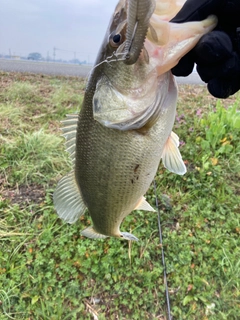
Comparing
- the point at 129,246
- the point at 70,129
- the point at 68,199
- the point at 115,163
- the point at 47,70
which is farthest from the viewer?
the point at 47,70

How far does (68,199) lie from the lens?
1.69 m

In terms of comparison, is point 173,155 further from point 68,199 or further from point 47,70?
point 47,70

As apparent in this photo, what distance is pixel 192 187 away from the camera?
3.15m

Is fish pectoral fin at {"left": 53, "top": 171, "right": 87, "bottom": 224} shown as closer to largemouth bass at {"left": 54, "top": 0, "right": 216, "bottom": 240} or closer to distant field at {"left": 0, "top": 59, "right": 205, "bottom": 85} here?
largemouth bass at {"left": 54, "top": 0, "right": 216, "bottom": 240}

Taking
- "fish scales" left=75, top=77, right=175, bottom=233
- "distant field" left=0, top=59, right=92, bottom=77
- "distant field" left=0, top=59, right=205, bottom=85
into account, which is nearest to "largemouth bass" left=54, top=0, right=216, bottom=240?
"fish scales" left=75, top=77, right=175, bottom=233

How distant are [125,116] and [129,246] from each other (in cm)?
173

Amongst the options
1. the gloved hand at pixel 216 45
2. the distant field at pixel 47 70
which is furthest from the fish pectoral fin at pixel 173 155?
the distant field at pixel 47 70

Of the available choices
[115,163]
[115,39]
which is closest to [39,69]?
[115,163]

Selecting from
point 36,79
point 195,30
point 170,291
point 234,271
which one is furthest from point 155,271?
point 36,79

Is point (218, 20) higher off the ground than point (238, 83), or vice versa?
point (218, 20)

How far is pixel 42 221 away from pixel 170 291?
1224 mm

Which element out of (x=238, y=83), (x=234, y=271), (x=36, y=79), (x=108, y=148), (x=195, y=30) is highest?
(x=195, y=30)

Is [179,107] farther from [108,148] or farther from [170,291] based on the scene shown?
[108,148]

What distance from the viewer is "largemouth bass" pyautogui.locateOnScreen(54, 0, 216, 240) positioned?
3.59ft
